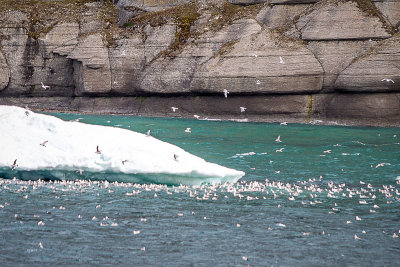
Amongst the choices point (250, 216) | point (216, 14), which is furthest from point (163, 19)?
point (250, 216)

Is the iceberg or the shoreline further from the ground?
the iceberg

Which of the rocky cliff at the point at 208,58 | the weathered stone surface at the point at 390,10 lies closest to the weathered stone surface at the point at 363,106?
the rocky cliff at the point at 208,58

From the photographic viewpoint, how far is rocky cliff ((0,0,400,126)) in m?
57.3

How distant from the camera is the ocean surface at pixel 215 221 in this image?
572 inches

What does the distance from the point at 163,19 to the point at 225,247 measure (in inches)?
2118

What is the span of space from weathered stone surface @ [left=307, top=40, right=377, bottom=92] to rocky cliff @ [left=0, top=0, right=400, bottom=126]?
0.32ft

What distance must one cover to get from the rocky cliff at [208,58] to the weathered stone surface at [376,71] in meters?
0.09

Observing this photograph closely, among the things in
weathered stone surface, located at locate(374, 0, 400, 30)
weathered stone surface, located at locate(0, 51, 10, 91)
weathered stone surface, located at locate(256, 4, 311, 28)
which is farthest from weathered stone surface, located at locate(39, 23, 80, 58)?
weathered stone surface, located at locate(374, 0, 400, 30)

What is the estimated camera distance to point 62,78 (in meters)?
69.1

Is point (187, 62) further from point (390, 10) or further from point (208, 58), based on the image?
point (390, 10)

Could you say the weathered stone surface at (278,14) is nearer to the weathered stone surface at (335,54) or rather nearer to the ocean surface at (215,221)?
the weathered stone surface at (335,54)

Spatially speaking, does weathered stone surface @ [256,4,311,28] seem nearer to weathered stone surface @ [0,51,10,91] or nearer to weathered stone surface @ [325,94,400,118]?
weathered stone surface @ [325,94,400,118]

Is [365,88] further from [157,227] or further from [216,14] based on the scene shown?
[157,227]

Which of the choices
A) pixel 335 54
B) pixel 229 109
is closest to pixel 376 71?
pixel 335 54
